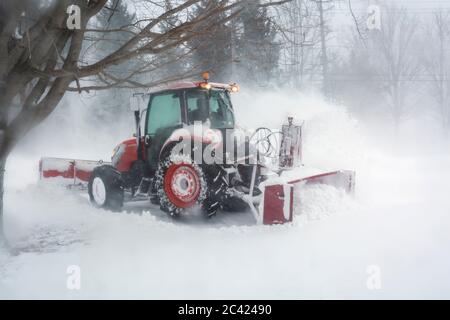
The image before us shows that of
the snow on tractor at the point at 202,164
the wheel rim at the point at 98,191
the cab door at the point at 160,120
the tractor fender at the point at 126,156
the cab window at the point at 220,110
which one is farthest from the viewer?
the tractor fender at the point at 126,156

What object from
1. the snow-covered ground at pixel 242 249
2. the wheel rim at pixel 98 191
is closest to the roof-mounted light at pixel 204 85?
the snow-covered ground at pixel 242 249

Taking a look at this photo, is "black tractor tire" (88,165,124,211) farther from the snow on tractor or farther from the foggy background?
the foggy background

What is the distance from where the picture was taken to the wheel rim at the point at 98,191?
7477 millimetres

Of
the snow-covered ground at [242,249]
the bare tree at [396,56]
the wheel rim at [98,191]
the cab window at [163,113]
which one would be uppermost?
the bare tree at [396,56]

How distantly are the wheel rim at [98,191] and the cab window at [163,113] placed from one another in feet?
3.98

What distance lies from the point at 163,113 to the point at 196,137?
102 centimetres

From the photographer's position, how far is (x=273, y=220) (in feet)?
18.8

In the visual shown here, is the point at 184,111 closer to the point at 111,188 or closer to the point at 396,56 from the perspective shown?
the point at 111,188

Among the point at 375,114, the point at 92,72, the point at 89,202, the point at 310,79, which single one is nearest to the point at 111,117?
the point at 310,79

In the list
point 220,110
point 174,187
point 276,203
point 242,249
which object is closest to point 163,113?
point 220,110

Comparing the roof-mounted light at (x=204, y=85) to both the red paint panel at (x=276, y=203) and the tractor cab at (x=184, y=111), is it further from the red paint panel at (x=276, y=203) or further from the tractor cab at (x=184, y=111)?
the red paint panel at (x=276, y=203)

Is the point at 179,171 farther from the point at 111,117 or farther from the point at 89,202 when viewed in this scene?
the point at 111,117

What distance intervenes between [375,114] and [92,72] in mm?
33287

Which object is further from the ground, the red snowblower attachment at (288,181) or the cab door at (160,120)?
the cab door at (160,120)
